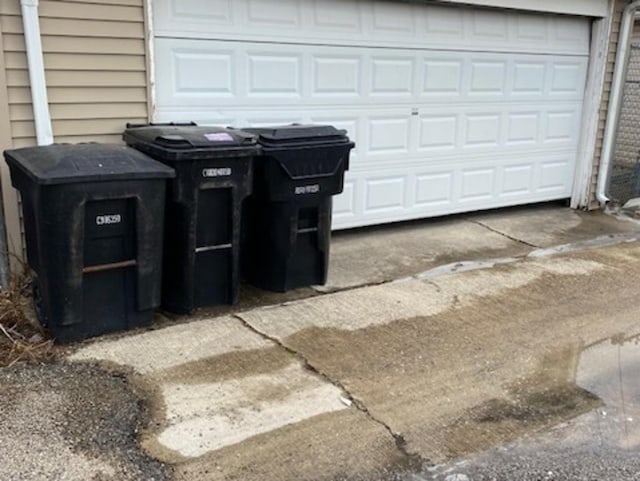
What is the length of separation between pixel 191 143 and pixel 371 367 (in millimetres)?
1775

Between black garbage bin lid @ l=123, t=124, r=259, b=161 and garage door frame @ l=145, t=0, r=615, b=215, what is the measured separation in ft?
11.4

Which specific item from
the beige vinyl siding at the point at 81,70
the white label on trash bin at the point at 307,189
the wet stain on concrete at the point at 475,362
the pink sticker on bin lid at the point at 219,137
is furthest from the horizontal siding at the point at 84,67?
the wet stain on concrete at the point at 475,362

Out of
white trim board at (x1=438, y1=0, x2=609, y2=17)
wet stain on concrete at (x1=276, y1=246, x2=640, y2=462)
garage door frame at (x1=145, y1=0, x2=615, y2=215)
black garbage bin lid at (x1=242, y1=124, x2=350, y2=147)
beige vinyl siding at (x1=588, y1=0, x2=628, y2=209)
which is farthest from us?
beige vinyl siding at (x1=588, y1=0, x2=628, y2=209)

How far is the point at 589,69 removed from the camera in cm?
794

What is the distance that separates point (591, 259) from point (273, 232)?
3.23 m

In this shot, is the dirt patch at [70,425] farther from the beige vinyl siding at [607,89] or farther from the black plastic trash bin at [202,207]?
the beige vinyl siding at [607,89]

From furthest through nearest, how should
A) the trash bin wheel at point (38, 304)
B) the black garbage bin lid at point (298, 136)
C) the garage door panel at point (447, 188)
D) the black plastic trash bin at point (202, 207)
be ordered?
the garage door panel at point (447, 188) < the black garbage bin lid at point (298, 136) < the black plastic trash bin at point (202, 207) < the trash bin wheel at point (38, 304)

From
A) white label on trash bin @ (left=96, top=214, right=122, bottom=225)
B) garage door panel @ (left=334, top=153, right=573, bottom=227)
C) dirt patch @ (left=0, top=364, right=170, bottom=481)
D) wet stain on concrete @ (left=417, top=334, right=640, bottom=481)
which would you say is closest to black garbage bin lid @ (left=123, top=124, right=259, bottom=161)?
white label on trash bin @ (left=96, top=214, right=122, bottom=225)

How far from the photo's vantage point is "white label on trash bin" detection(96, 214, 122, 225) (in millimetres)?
3834

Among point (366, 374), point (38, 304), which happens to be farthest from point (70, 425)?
point (366, 374)

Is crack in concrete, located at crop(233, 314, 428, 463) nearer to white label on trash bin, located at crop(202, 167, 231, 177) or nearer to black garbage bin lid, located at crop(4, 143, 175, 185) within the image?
white label on trash bin, located at crop(202, 167, 231, 177)

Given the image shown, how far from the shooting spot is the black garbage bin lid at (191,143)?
4.15 meters

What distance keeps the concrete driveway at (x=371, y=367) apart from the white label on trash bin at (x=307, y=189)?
785mm

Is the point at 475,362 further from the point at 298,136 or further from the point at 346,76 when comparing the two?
the point at 346,76
